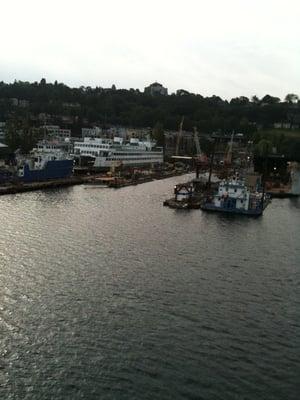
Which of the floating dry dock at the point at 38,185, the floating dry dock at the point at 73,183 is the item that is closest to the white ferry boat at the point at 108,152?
the floating dry dock at the point at 73,183

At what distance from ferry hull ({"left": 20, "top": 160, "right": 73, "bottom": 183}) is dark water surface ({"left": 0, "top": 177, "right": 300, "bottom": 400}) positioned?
64.4ft

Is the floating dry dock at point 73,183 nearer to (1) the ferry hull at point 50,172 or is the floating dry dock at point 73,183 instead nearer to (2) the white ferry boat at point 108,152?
(1) the ferry hull at point 50,172

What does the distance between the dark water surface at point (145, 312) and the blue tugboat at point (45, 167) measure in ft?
64.9

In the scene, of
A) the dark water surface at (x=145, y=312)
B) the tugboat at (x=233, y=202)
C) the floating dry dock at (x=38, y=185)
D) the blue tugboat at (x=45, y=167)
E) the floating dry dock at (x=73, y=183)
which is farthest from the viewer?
the blue tugboat at (x=45, y=167)

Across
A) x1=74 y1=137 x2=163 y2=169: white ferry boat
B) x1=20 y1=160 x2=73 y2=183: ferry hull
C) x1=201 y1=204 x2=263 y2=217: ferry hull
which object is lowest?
x1=201 y1=204 x2=263 y2=217: ferry hull

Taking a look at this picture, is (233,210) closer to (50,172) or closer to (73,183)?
(73,183)

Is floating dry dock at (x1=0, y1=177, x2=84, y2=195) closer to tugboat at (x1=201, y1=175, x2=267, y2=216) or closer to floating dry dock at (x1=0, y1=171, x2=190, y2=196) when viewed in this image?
floating dry dock at (x1=0, y1=171, x2=190, y2=196)

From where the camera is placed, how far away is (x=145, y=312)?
19734 millimetres

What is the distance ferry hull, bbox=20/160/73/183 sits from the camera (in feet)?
186

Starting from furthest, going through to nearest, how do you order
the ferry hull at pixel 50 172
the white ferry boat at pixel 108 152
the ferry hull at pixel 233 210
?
1. the white ferry boat at pixel 108 152
2. the ferry hull at pixel 50 172
3. the ferry hull at pixel 233 210

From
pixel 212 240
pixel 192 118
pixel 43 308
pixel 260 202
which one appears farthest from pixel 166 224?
pixel 192 118

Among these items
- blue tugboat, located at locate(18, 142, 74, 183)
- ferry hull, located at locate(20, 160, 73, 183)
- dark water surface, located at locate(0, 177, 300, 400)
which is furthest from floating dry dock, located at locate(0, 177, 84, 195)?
dark water surface, located at locate(0, 177, 300, 400)

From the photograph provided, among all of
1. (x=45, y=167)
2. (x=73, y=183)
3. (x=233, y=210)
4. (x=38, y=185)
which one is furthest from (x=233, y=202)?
(x=45, y=167)

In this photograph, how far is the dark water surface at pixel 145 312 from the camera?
14594 mm
